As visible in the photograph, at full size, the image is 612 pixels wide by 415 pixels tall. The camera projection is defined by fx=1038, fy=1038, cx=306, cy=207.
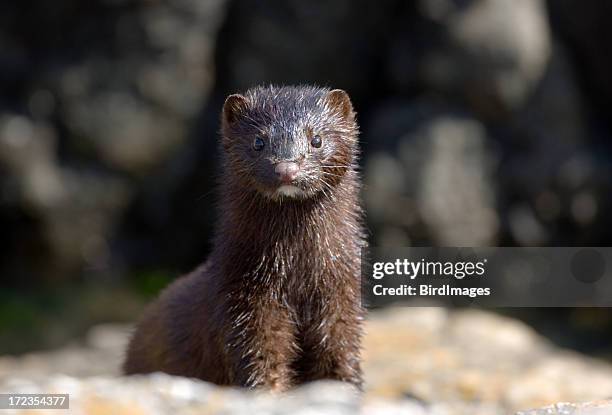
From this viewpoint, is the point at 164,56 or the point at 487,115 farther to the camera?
the point at 164,56

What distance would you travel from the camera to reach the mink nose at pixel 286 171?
5.23 metres

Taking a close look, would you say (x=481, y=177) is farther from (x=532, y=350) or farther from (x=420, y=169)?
(x=532, y=350)

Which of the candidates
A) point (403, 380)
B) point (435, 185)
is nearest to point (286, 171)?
A: point (403, 380)

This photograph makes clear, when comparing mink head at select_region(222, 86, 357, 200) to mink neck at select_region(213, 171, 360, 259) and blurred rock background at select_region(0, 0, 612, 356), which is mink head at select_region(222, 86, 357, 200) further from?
blurred rock background at select_region(0, 0, 612, 356)

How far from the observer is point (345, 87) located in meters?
13.8

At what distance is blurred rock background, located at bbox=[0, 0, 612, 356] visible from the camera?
41.2ft

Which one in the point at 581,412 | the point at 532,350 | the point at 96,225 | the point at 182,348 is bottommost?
the point at 581,412

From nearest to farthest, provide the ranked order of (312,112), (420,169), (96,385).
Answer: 1. (96,385)
2. (312,112)
3. (420,169)

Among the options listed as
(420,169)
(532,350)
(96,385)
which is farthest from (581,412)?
(420,169)

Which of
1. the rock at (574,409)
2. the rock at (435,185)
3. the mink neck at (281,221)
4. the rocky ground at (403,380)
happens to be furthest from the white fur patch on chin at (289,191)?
the rock at (435,185)

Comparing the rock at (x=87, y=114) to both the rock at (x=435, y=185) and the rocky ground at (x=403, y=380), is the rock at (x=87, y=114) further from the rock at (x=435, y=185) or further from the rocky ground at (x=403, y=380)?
the rock at (x=435, y=185)

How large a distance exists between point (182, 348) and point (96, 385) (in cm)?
177

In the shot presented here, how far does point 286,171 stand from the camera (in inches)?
206

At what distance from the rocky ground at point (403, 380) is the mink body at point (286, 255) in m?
0.25
